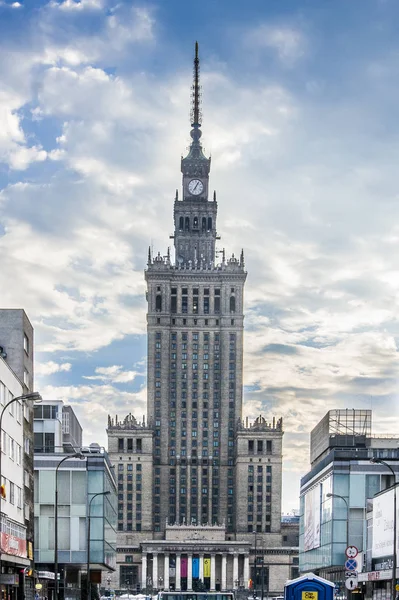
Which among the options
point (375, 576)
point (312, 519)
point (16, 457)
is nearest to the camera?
point (16, 457)

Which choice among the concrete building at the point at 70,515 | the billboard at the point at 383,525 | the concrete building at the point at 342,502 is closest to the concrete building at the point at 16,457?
the concrete building at the point at 70,515

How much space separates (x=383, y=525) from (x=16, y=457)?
40.6 metres

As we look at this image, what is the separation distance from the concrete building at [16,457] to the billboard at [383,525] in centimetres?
3278

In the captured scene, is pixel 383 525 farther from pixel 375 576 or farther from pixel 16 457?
pixel 16 457

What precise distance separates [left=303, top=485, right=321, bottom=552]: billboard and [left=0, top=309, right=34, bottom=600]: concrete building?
63724 mm

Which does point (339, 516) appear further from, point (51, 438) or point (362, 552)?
point (51, 438)

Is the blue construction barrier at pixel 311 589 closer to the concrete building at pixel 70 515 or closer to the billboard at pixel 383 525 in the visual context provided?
the billboard at pixel 383 525

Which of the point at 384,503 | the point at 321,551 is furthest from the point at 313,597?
the point at 321,551

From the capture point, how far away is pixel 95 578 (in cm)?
13875

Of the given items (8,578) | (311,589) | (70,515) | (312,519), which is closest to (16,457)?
(8,578)

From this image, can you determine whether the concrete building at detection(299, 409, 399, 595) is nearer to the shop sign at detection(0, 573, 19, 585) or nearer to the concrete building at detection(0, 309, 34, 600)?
the concrete building at detection(0, 309, 34, 600)

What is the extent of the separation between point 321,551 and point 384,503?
38.8 metres

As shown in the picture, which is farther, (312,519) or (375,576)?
(312,519)

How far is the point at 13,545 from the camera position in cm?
7831
